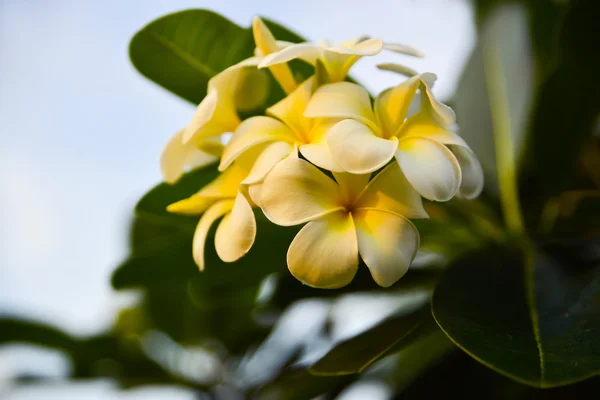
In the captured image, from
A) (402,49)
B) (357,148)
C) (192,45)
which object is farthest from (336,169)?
(192,45)

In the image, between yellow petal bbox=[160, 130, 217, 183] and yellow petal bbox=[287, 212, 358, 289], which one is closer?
yellow petal bbox=[287, 212, 358, 289]

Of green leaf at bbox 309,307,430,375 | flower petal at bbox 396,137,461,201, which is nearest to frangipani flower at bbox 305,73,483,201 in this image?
flower petal at bbox 396,137,461,201

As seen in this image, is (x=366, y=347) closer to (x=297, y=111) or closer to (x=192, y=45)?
(x=297, y=111)

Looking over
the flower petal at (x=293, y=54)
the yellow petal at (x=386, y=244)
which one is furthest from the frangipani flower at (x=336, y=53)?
the yellow petal at (x=386, y=244)

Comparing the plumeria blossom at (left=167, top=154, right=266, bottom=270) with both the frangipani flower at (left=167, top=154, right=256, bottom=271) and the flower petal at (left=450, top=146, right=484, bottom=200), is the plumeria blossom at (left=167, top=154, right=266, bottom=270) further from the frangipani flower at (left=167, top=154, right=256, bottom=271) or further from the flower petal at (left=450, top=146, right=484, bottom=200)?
the flower petal at (left=450, top=146, right=484, bottom=200)

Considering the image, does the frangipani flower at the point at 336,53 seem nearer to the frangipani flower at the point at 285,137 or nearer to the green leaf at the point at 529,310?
the frangipani flower at the point at 285,137
